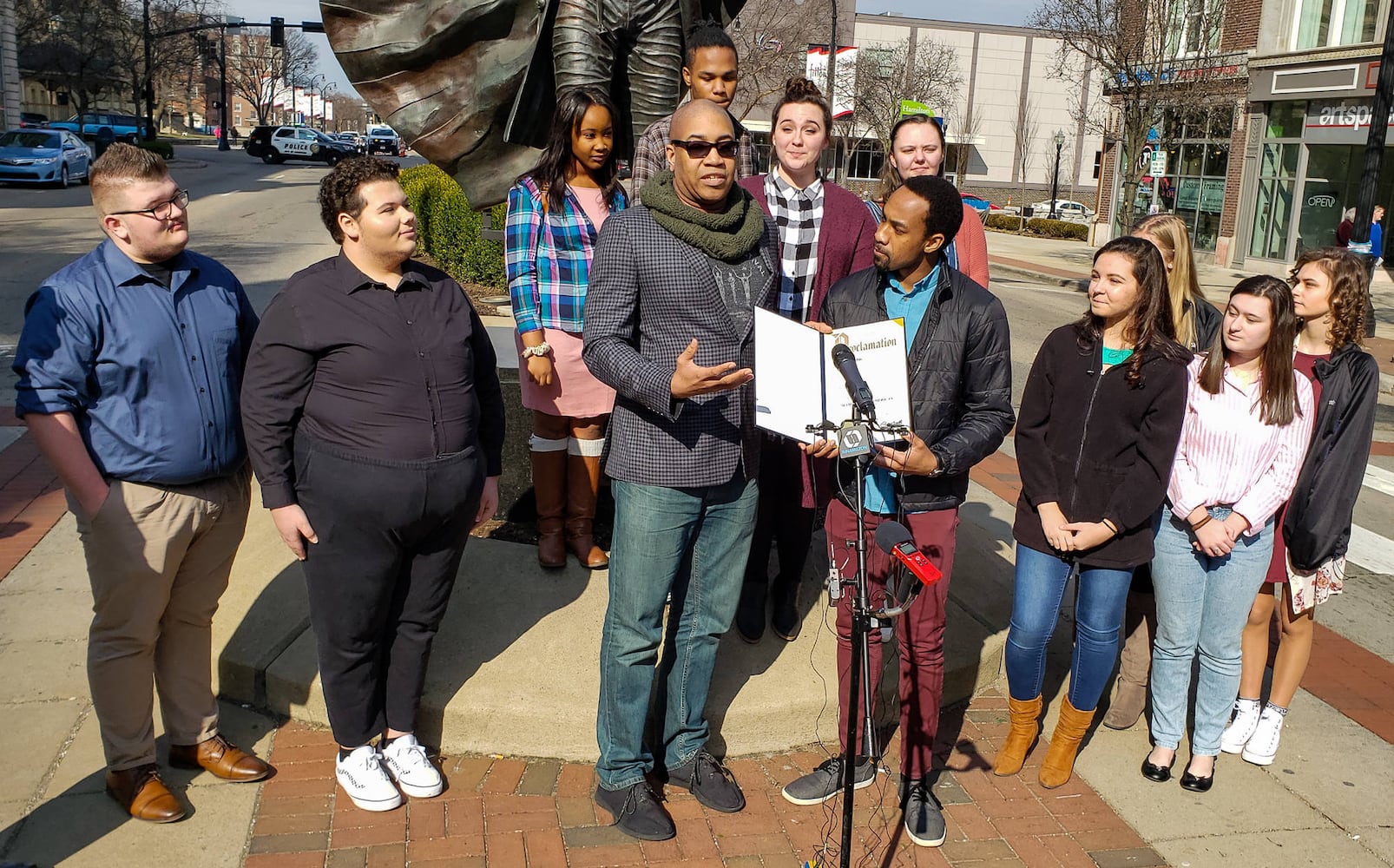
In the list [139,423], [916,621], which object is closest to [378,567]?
[139,423]

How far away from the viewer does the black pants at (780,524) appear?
162 inches

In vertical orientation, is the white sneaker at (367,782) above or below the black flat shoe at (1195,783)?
above

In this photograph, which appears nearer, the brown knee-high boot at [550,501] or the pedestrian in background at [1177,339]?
the pedestrian in background at [1177,339]

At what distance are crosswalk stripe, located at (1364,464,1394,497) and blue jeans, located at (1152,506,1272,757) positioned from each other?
207 inches

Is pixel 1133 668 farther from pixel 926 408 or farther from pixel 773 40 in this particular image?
pixel 773 40

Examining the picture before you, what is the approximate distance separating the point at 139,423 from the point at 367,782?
1255mm

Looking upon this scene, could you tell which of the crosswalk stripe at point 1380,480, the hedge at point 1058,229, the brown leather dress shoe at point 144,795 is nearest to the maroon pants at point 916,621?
the brown leather dress shoe at point 144,795

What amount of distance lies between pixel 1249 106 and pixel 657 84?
25986mm

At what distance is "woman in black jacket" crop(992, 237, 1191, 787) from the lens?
3443 mm

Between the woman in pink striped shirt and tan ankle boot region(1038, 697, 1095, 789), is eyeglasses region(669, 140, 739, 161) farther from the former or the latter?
tan ankle boot region(1038, 697, 1095, 789)

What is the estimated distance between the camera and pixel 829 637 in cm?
434

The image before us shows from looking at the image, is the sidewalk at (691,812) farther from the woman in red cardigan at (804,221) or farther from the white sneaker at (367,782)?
the woman in red cardigan at (804,221)

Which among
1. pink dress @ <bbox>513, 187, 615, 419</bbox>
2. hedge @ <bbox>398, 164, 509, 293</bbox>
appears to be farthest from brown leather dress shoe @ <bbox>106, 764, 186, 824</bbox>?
hedge @ <bbox>398, 164, 509, 293</bbox>

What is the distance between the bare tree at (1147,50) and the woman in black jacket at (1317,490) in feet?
67.9
